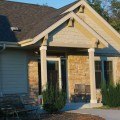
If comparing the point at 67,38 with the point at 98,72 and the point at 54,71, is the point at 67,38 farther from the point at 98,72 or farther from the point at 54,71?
the point at 98,72

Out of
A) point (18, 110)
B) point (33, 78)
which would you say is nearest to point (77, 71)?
point (33, 78)

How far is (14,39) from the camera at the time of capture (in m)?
19.7

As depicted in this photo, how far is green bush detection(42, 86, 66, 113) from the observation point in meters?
16.7

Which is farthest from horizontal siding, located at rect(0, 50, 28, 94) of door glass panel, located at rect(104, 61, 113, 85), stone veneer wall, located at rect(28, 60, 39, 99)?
door glass panel, located at rect(104, 61, 113, 85)

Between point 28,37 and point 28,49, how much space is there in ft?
5.13

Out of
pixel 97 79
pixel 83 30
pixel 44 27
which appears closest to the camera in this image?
pixel 44 27

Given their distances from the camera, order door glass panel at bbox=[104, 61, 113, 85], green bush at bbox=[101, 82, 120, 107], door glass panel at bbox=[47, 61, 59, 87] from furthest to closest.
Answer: door glass panel at bbox=[104, 61, 113, 85]
door glass panel at bbox=[47, 61, 59, 87]
green bush at bbox=[101, 82, 120, 107]

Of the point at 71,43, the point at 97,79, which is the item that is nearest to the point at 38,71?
the point at 71,43

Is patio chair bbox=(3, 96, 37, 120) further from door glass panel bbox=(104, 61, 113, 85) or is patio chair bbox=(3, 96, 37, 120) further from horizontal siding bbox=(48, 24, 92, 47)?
door glass panel bbox=(104, 61, 113, 85)

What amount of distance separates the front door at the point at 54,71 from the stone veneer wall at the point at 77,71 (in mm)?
737

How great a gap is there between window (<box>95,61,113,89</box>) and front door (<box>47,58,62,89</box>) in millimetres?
2928

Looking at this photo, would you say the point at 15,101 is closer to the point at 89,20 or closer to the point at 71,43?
the point at 71,43

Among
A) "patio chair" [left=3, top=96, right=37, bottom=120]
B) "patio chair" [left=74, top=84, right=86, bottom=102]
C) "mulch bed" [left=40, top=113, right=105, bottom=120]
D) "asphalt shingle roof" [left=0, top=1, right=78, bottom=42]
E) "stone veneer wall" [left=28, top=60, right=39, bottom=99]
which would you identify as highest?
"asphalt shingle roof" [left=0, top=1, right=78, bottom=42]

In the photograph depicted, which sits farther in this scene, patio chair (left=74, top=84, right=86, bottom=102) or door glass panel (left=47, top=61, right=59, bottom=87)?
patio chair (left=74, top=84, right=86, bottom=102)
